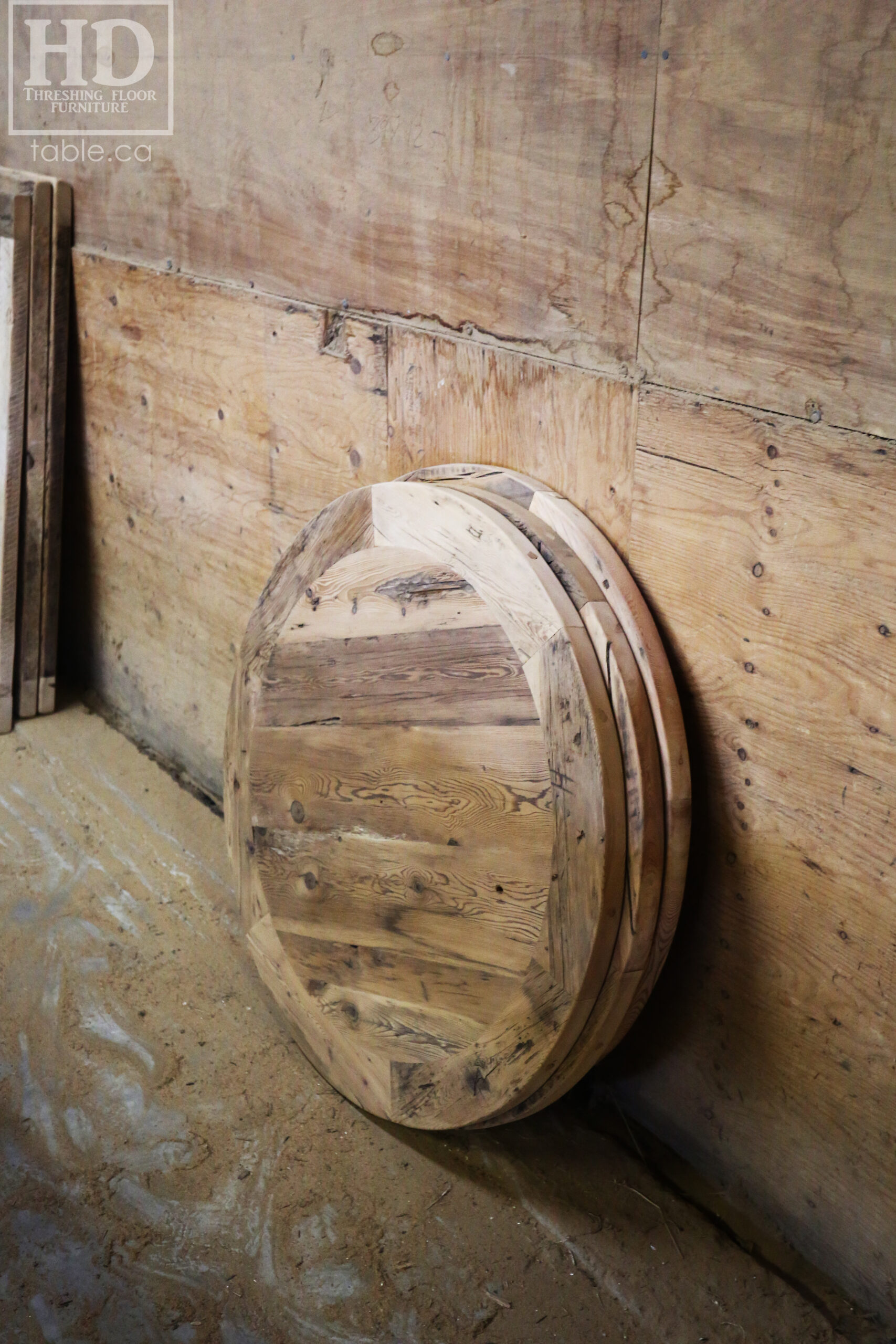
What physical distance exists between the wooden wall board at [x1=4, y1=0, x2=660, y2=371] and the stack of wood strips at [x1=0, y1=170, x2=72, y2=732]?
0.54 meters

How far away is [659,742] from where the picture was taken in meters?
1.76

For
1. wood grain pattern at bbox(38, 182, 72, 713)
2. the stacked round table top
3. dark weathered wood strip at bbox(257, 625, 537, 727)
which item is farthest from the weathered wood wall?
wood grain pattern at bbox(38, 182, 72, 713)

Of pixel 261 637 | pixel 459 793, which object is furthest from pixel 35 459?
pixel 459 793

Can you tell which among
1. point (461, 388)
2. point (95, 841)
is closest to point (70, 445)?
point (95, 841)

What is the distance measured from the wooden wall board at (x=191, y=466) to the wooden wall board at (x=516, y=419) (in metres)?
→ 0.09

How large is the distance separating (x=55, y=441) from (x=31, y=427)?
72 millimetres

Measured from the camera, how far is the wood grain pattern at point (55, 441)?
3.12m

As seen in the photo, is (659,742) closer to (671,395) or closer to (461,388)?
(671,395)

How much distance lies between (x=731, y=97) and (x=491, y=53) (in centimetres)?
48

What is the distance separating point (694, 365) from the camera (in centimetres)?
168

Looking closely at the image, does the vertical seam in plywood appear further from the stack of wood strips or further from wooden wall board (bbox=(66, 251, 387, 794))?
the stack of wood strips

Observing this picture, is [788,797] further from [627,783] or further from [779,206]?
[779,206]

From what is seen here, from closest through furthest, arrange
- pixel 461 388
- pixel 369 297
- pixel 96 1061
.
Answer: pixel 461 388, pixel 369 297, pixel 96 1061

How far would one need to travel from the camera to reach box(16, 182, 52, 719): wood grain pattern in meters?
3.11
